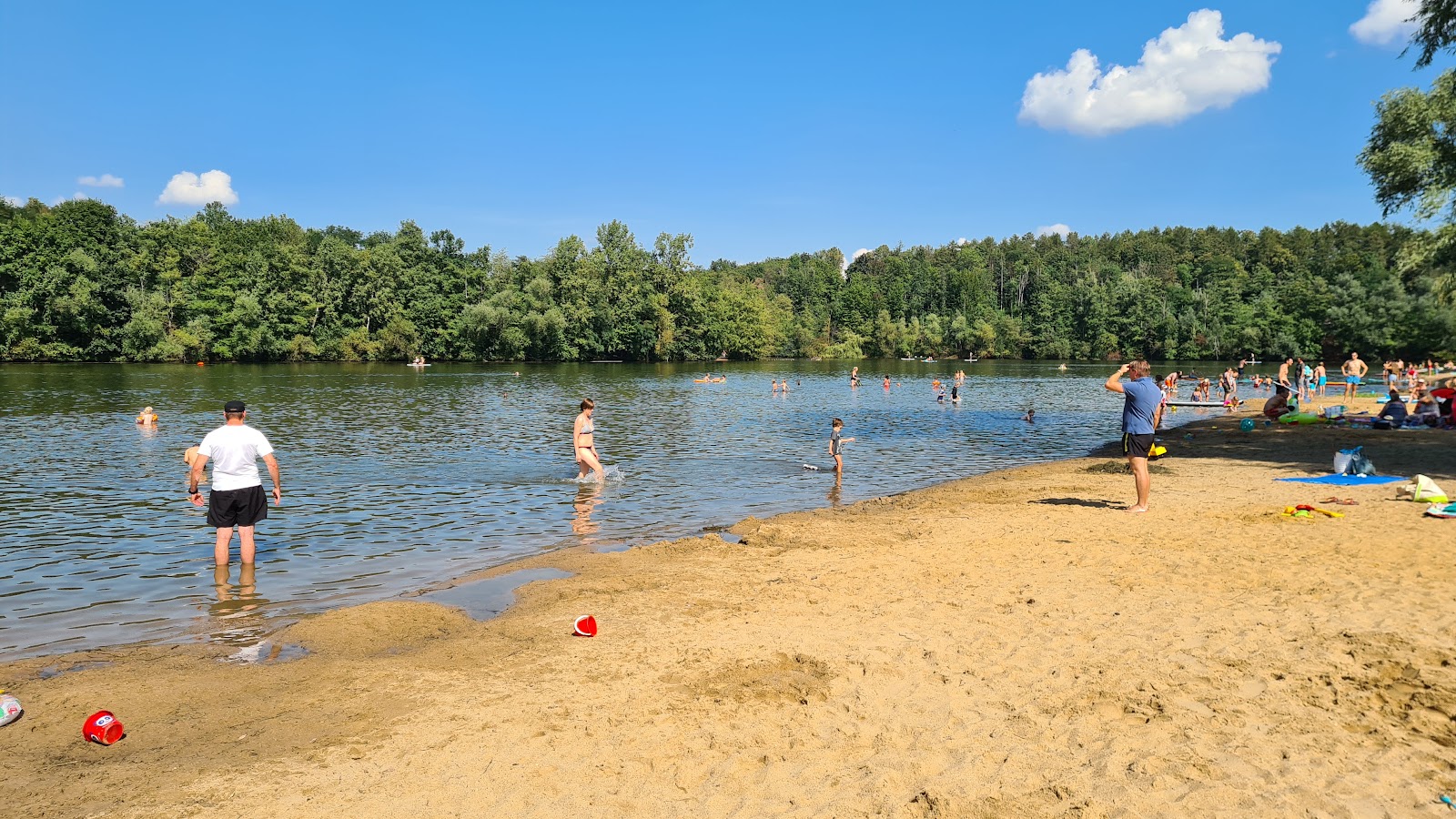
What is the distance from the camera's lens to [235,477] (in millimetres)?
10195

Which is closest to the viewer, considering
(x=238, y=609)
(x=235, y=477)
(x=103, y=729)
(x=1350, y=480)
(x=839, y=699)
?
(x=103, y=729)

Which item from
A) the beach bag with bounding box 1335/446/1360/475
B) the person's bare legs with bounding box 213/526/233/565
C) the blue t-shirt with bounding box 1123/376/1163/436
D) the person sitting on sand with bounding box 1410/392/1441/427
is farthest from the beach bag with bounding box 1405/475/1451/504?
the person's bare legs with bounding box 213/526/233/565

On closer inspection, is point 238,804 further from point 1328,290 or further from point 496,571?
point 1328,290

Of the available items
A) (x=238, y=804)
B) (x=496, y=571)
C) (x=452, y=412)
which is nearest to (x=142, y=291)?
(x=452, y=412)

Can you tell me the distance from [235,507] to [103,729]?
16.8 ft

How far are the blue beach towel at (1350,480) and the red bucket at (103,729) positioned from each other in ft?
59.3

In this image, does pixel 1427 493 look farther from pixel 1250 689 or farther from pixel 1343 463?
pixel 1250 689

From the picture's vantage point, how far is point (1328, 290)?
106000 mm

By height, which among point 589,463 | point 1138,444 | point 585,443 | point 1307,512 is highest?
point 1138,444

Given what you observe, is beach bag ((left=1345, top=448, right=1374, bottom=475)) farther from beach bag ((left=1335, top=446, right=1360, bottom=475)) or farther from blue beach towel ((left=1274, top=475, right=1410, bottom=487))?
blue beach towel ((left=1274, top=475, right=1410, bottom=487))

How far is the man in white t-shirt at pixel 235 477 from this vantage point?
10.1m

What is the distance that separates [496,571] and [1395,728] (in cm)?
950

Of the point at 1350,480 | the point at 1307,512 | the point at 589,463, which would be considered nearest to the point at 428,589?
the point at 589,463

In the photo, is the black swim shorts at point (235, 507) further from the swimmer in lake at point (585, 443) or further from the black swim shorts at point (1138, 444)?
the black swim shorts at point (1138, 444)
